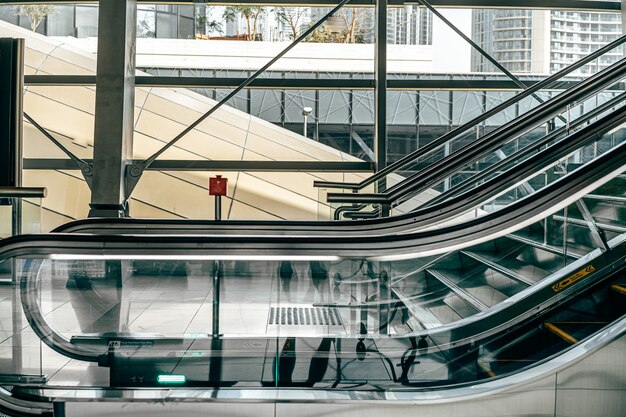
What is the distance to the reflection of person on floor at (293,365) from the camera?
282 cm

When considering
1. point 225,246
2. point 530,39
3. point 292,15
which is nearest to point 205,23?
point 292,15

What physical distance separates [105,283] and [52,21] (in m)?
7.81

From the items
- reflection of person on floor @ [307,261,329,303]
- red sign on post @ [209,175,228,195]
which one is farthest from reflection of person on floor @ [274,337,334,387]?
red sign on post @ [209,175,228,195]

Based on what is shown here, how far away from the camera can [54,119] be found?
31.7ft

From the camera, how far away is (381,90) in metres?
7.59

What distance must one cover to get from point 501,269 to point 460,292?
0.23 m

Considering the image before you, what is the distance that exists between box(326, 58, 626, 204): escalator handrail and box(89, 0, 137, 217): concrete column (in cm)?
226

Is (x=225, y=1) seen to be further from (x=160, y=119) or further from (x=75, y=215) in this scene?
(x=75, y=215)

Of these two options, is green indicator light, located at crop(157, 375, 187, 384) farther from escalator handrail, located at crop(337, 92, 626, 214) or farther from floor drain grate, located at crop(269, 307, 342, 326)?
escalator handrail, located at crop(337, 92, 626, 214)

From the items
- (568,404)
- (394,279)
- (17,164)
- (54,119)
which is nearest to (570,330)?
(568,404)

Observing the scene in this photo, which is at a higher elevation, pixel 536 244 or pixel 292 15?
pixel 292 15

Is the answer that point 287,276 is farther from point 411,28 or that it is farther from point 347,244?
point 411,28

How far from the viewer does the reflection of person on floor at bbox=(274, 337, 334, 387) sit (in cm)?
282

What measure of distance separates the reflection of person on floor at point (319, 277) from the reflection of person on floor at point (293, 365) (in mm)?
181
